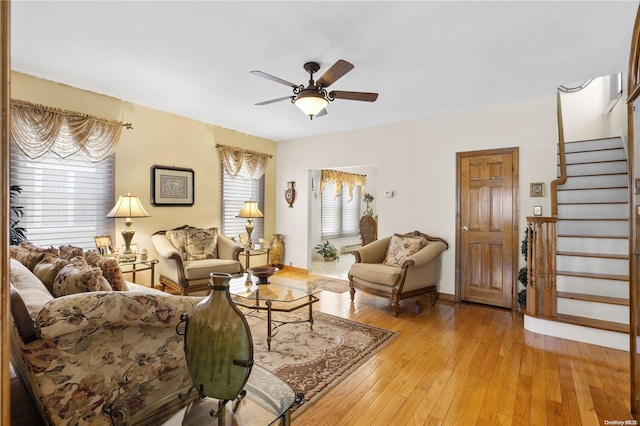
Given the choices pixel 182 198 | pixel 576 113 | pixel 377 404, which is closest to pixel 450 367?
pixel 377 404

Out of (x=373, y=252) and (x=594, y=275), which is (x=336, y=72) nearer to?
(x=373, y=252)

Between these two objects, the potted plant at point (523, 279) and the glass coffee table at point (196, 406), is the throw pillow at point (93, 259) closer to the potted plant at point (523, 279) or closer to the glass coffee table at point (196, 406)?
the glass coffee table at point (196, 406)

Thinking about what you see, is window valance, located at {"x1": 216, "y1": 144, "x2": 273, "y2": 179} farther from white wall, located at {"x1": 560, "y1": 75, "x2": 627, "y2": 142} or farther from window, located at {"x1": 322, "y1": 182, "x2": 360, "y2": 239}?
white wall, located at {"x1": 560, "y1": 75, "x2": 627, "y2": 142}

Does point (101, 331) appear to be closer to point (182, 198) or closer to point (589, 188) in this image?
point (182, 198)

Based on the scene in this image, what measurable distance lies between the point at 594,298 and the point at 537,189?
4.38ft

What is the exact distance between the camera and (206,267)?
3.98 m

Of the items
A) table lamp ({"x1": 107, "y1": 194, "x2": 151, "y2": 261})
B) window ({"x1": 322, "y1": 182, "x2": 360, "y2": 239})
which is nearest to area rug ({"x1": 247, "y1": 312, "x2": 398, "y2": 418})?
table lamp ({"x1": 107, "y1": 194, "x2": 151, "y2": 261})

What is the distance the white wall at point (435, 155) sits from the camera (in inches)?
151

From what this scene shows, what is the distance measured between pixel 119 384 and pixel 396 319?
2788 mm

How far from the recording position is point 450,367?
2482 mm

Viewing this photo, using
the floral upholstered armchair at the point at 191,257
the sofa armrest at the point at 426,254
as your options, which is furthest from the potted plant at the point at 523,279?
the floral upholstered armchair at the point at 191,257

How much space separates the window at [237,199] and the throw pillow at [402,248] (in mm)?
2712

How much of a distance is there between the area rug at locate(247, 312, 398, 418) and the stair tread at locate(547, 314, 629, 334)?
169cm

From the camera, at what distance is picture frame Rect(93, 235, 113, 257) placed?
12.1ft
